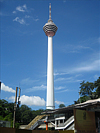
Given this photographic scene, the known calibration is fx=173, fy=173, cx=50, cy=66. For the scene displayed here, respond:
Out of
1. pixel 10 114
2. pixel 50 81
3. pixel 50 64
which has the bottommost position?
pixel 10 114

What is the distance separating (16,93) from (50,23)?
257ft

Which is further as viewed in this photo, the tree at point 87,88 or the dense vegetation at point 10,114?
the tree at point 87,88

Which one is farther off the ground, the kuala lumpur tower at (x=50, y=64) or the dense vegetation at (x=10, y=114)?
the kuala lumpur tower at (x=50, y=64)

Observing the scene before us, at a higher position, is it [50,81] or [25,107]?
[50,81]

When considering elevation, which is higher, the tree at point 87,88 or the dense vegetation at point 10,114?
the tree at point 87,88

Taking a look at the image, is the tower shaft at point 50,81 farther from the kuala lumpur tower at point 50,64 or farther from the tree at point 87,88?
the tree at point 87,88

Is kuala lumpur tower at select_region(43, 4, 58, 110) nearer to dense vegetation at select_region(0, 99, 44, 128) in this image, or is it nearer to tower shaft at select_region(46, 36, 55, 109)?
tower shaft at select_region(46, 36, 55, 109)

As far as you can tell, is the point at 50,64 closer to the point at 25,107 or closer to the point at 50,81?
the point at 50,81

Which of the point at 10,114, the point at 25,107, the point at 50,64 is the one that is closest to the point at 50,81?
the point at 50,64

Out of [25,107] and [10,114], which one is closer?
[10,114]

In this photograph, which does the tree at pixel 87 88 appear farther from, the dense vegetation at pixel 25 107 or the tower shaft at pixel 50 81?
the tower shaft at pixel 50 81

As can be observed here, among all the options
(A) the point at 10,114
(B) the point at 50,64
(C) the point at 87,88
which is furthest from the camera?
(B) the point at 50,64

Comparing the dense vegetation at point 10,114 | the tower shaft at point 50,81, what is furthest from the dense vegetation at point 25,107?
the tower shaft at point 50,81

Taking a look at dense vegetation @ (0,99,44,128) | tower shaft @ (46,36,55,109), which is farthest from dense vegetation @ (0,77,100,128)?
tower shaft @ (46,36,55,109)
